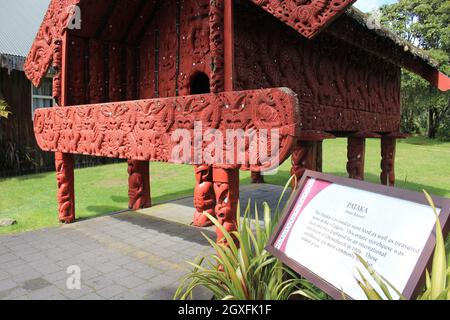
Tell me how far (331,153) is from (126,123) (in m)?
13.4

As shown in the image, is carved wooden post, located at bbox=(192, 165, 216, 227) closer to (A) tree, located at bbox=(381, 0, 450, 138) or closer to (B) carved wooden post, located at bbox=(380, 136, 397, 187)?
(B) carved wooden post, located at bbox=(380, 136, 397, 187)

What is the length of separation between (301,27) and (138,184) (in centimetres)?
473

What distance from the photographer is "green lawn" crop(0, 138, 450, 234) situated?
6.65m

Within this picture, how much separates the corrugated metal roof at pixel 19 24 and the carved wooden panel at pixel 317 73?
34.2ft

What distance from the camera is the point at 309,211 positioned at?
2496mm

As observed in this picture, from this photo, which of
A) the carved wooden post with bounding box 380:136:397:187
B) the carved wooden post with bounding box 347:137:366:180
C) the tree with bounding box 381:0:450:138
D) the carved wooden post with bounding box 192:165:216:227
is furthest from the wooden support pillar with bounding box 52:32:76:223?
the tree with bounding box 381:0:450:138

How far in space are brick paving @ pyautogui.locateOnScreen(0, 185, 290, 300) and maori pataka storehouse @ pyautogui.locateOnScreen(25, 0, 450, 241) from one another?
25.6 inches

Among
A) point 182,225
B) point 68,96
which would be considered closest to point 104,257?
point 182,225

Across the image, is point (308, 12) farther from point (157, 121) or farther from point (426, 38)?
point (426, 38)

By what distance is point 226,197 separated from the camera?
3459mm

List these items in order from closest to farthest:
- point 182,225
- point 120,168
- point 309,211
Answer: point 309,211 → point 182,225 → point 120,168

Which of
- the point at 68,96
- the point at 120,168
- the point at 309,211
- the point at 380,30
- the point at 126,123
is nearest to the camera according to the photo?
the point at 309,211

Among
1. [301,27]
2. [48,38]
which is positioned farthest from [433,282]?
[48,38]
